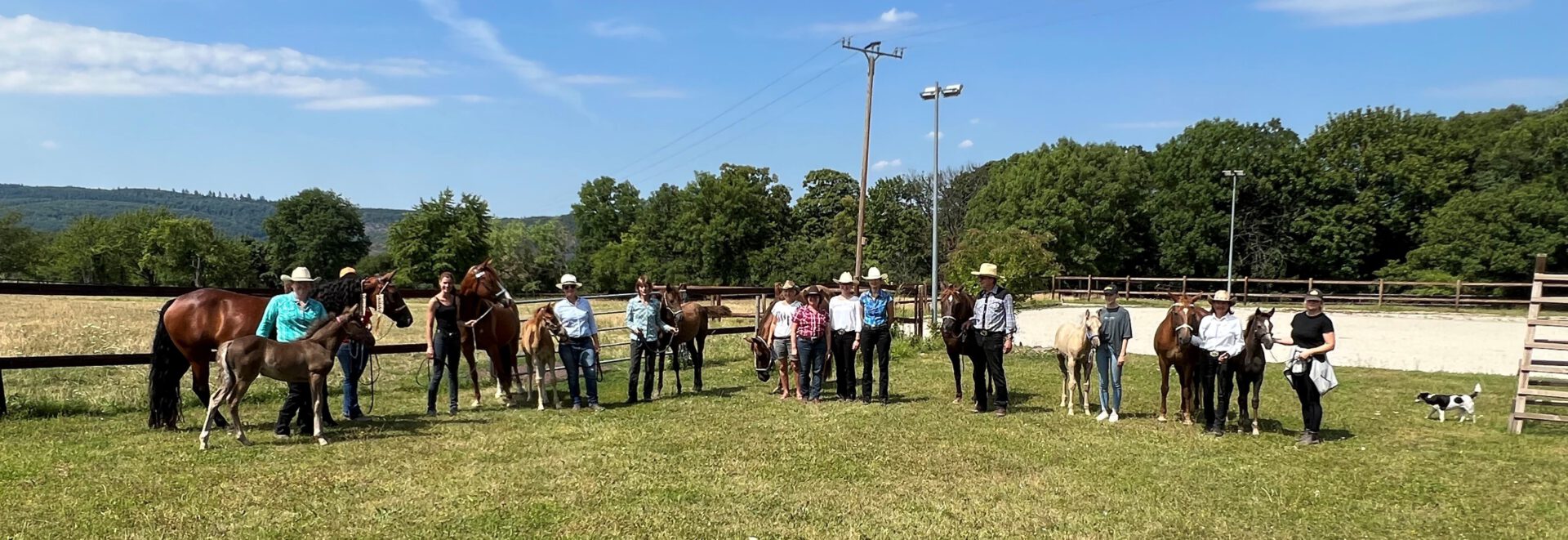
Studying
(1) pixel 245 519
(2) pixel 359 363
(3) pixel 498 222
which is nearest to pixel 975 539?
(1) pixel 245 519

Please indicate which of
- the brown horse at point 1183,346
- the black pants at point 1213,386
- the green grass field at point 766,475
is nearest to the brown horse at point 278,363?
the green grass field at point 766,475

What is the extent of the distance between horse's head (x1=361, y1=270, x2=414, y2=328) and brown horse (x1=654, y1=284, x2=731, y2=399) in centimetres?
311

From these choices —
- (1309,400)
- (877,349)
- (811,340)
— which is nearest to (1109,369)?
(1309,400)

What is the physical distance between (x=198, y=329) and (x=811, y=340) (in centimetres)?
658

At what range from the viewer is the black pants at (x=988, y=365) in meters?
9.52

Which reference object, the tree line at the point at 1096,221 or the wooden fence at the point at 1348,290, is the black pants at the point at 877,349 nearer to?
the tree line at the point at 1096,221

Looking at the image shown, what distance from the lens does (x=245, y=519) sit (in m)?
5.27

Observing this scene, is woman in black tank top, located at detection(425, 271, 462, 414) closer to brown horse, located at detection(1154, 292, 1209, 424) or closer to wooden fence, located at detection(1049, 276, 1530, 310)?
brown horse, located at detection(1154, 292, 1209, 424)

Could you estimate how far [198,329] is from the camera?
8102 millimetres

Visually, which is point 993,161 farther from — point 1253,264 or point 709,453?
point 709,453

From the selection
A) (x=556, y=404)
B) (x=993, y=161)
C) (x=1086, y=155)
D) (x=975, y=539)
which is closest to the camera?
(x=975, y=539)

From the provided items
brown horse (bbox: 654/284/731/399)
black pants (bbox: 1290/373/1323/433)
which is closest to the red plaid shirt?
brown horse (bbox: 654/284/731/399)

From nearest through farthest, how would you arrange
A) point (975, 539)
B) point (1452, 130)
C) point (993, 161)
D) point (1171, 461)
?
point (975, 539) → point (1171, 461) → point (1452, 130) → point (993, 161)

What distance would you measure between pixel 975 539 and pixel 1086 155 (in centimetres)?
4795
